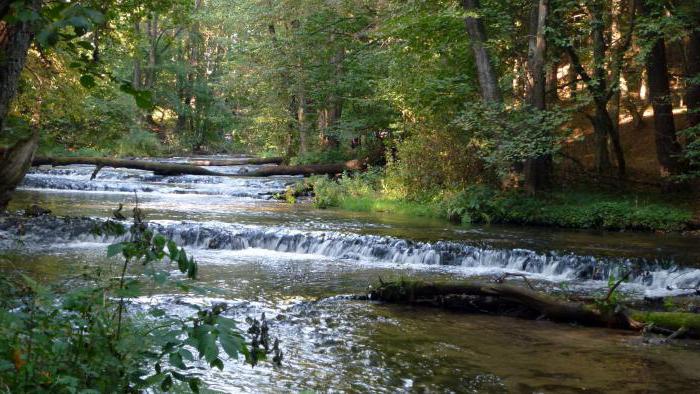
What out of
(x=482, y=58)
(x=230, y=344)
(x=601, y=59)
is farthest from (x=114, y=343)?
(x=482, y=58)

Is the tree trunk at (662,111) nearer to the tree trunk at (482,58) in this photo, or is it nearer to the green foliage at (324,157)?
the tree trunk at (482,58)

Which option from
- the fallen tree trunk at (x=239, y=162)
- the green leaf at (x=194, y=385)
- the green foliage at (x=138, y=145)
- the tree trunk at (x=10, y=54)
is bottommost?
the green leaf at (x=194, y=385)

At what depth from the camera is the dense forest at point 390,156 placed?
3.64 metres

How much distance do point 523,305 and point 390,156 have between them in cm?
1346

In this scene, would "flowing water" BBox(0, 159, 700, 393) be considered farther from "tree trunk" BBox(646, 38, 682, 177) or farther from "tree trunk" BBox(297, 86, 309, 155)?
"tree trunk" BBox(297, 86, 309, 155)

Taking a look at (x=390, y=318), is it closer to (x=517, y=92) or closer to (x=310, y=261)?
(x=310, y=261)

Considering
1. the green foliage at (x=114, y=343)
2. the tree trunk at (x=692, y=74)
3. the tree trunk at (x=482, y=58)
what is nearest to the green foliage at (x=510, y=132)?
the tree trunk at (x=482, y=58)

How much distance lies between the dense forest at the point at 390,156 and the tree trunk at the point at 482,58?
56 mm

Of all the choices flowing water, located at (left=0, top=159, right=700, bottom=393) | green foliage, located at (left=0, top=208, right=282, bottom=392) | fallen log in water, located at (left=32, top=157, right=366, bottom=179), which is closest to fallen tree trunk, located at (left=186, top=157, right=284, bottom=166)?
fallen log in water, located at (left=32, top=157, right=366, bottom=179)

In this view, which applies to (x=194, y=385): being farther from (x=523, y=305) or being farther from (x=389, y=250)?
(x=389, y=250)

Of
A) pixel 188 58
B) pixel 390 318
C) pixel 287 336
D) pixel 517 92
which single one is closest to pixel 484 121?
pixel 517 92

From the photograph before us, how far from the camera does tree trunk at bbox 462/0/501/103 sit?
61.0 feet

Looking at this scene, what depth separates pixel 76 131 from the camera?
19719 mm

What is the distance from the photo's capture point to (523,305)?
8438 millimetres
